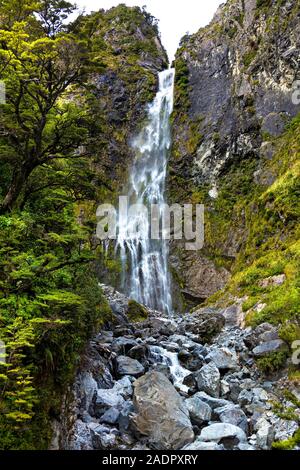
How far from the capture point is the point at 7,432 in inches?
173

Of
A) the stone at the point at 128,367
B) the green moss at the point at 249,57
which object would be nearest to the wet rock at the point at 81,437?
the stone at the point at 128,367

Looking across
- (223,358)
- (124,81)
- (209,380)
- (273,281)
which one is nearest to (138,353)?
(209,380)

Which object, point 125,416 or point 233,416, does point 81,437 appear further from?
point 233,416

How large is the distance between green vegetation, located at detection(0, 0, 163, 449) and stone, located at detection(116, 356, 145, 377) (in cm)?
89

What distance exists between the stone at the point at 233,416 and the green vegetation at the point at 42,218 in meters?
2.65

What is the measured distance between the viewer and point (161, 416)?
6266 mm

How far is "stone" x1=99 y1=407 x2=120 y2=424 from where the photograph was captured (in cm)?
645

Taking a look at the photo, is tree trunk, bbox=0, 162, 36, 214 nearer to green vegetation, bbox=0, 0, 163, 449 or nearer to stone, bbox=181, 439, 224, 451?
green vegetation, bbox=0, 0, 163, 449

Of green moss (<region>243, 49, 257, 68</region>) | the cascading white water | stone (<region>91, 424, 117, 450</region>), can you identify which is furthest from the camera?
green moss (<region>243, 49, 257, 68</region>)

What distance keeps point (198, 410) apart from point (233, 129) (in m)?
19.8

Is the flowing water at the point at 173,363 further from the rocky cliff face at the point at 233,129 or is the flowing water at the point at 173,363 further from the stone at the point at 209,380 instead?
the rocky cliff face at the point at 233,129

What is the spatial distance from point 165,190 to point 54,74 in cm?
1808

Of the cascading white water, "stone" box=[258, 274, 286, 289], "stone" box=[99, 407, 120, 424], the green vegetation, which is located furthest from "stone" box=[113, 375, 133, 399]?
the cascading white water
